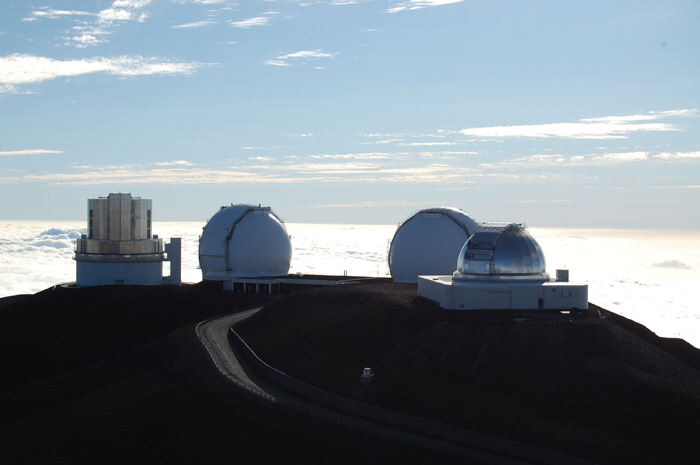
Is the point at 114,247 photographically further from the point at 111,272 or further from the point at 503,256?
the point at 503,256

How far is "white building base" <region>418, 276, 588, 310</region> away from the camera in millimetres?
37438

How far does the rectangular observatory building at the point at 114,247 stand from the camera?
6228 centimetres

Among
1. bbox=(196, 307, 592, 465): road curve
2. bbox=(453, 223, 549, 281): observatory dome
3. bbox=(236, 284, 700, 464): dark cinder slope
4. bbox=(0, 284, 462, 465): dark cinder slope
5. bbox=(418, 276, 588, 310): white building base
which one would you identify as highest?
bbox=(453, 223, 549, 281): observatory dome

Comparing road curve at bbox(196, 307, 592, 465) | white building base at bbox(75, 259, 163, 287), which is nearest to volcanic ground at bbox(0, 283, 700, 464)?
road curve at bbox(196, 307, 592, 465)

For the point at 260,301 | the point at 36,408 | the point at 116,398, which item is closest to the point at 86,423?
Result: the point at 116,398

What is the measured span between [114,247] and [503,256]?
119 ft

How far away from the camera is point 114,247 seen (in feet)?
204

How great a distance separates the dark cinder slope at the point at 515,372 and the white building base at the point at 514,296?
47.8 inches

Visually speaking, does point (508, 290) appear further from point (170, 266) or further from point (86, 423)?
point (170, 266)

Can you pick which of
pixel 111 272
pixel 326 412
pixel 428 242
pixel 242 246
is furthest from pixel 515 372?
pixel 111 272

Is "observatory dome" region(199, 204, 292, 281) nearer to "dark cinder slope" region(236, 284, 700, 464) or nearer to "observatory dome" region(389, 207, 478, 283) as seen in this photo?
"observatory dome" region(389, 207, 478, 283)

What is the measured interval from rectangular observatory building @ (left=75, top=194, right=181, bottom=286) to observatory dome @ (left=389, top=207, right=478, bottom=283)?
22.1 m

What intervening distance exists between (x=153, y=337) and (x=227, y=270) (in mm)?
13285

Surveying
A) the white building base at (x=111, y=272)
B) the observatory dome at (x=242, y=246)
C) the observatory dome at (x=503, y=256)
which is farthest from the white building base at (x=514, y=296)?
the white building base at (x=111, y=272)
